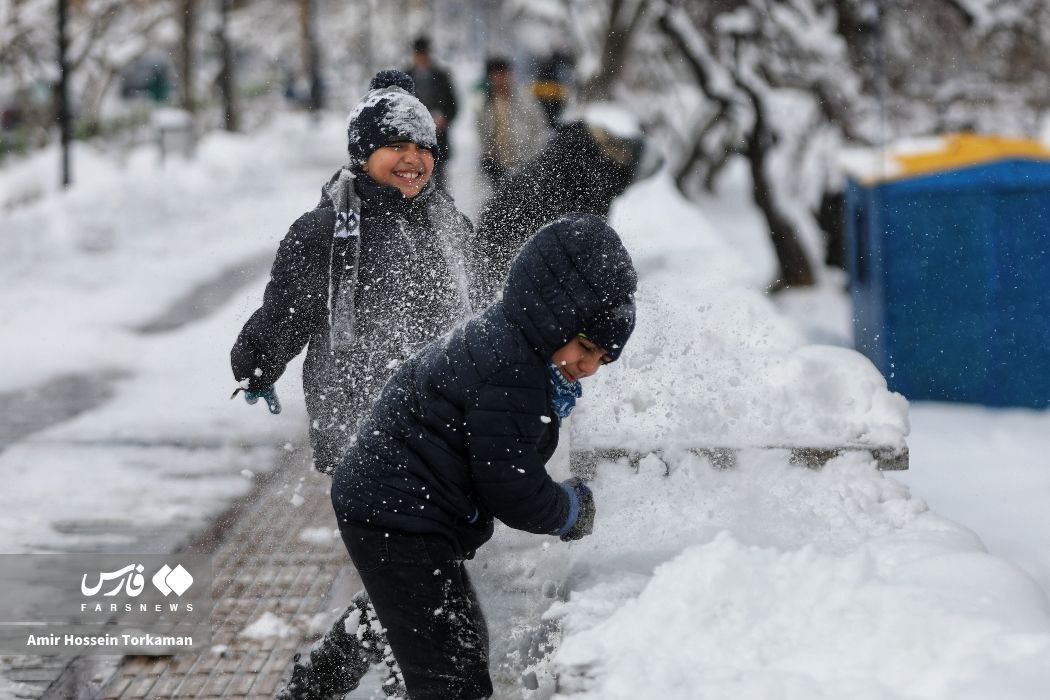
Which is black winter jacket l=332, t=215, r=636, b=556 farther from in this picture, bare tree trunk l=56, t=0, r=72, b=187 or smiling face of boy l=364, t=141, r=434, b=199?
bare tree trunk l=56, t=0, r=72, b=187

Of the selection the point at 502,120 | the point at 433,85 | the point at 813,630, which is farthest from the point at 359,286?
the point at 433,85

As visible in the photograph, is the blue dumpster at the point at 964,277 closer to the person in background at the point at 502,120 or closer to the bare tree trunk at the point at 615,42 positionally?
the person in background at the point at 502,120

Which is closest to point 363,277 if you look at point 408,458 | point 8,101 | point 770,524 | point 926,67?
point 408,458

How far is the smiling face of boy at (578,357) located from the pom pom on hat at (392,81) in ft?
4.71

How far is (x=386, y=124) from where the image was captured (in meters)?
3.52

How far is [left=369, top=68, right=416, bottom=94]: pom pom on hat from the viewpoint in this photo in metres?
3.82

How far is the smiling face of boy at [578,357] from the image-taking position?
264cm

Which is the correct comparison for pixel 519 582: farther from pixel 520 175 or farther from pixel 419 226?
pixel 520 175

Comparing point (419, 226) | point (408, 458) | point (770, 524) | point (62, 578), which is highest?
point (419, 226)

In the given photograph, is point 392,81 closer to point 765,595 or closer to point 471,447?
point 471,447

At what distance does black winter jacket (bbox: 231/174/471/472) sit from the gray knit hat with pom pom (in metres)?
0.10

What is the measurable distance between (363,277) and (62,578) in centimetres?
173

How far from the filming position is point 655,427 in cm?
437

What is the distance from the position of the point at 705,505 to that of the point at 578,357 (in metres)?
1.45
